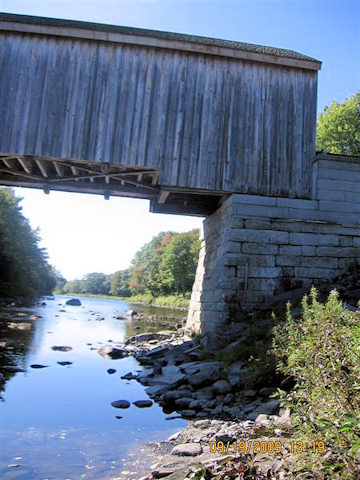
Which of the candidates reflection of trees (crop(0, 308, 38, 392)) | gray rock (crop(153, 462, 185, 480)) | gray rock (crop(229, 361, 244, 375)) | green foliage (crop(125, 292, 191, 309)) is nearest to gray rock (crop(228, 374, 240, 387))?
gray rock (crop(229, 361, 244, 375))

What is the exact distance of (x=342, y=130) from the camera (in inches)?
902

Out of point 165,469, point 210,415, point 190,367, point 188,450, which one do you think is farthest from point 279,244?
point 165,469

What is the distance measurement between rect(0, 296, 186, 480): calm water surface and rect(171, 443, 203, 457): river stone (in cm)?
35

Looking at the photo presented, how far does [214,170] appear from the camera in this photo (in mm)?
9711

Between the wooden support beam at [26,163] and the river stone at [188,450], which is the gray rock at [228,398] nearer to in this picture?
the river stone at [188,450]

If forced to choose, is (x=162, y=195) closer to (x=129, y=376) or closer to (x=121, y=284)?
(x=129, y=376)

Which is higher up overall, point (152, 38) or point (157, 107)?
point (152, 38)

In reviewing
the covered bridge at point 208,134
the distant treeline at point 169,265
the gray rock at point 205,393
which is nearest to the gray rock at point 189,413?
the gray rock at point 205,393

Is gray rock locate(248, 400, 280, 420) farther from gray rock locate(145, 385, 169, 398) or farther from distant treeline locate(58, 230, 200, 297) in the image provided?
distant treeline locate(58, 230, 200, 297)

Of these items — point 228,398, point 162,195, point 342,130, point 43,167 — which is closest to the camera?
point 228,398

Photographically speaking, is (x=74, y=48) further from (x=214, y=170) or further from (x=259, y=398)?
(x=259, y=398)

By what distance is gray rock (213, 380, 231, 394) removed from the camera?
247 inches

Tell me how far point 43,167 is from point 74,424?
6.64 m

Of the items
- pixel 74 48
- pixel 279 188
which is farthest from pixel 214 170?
pixel 74 48
